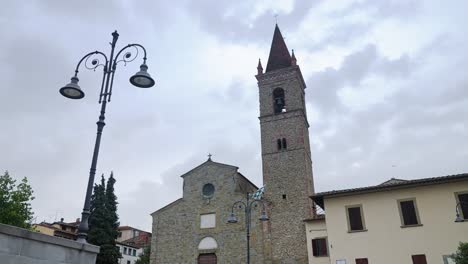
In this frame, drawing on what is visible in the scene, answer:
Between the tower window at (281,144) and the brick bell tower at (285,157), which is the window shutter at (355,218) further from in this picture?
the tower window at (281,144)

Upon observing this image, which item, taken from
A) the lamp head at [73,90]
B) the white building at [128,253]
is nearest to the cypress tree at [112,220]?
the white building at [128,253]

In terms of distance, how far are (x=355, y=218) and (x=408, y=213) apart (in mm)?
2528

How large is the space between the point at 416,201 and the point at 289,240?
1063cm

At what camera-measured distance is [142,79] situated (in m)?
8.97

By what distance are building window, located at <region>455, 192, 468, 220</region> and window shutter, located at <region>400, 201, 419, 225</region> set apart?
197 centimetres

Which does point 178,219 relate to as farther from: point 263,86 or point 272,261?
point 263,86

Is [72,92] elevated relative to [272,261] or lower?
elevated

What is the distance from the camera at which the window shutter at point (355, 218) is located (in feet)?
64.5

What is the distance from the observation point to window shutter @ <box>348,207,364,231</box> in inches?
774

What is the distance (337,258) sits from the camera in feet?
63.7

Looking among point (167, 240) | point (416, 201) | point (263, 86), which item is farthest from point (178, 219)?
point (416, 201)

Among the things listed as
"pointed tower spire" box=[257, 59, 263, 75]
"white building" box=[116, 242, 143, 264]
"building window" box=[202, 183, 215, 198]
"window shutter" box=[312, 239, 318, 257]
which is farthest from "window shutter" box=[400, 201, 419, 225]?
"white building" box=[116, 242, 143, 264]

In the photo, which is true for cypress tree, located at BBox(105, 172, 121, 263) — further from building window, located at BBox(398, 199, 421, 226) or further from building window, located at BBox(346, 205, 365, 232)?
building window, located at BBox(398, 199, 421, 226)

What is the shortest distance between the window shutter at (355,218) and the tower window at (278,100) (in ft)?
45.5
